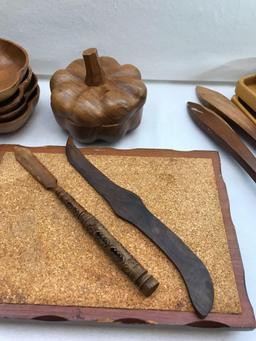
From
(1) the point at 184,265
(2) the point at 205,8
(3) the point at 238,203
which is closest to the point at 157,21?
(2) the point at 205,8

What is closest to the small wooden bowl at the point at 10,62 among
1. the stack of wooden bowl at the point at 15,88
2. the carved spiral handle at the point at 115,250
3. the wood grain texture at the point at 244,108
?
the stack of wooden bowl at the point at 15,88

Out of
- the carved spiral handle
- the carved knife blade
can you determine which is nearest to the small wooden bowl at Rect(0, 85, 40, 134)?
the carved knife blade

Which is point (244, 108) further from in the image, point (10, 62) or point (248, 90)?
point (10, 62)

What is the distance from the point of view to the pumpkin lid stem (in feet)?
2.73

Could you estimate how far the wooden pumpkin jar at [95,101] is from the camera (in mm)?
828

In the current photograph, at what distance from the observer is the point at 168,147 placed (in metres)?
0.92

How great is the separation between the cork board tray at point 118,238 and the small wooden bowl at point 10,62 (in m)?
0.17

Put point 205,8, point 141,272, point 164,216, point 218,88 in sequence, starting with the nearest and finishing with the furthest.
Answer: point 141,272 → point 164,216 → point 205,8 → point 218,88

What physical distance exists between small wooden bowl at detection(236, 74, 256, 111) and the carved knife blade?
15.6 inches

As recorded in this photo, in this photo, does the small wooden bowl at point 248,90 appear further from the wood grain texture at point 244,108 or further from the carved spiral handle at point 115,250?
the carved spiral handle at point 115,250

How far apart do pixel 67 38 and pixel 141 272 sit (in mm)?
689

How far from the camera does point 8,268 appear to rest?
655 mm

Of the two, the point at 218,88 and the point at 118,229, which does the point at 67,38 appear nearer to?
the point at 218,88

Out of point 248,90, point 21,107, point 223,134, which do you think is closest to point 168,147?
point 223,134
